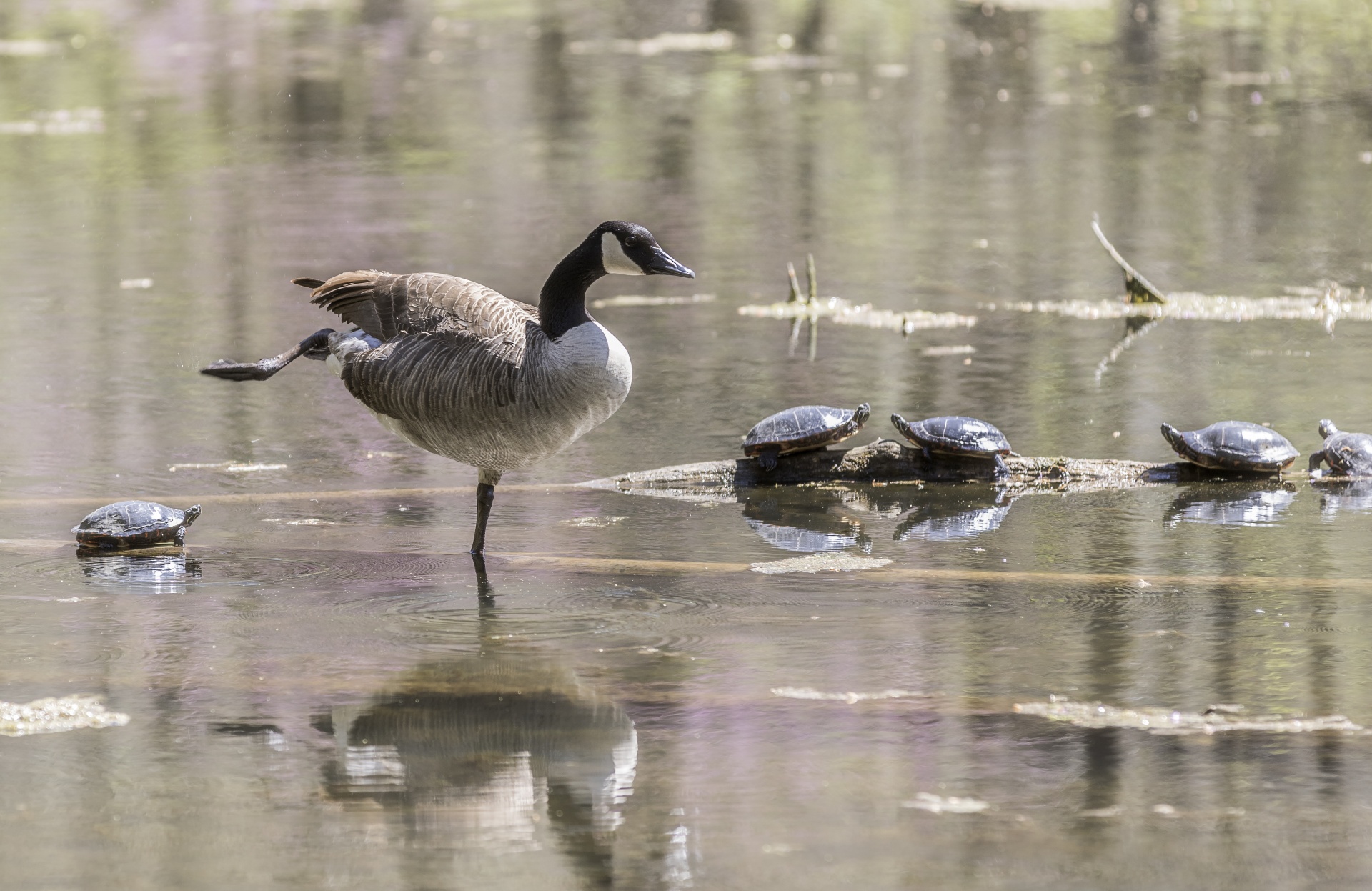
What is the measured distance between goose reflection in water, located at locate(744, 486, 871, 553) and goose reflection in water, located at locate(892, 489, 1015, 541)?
0.82 feet

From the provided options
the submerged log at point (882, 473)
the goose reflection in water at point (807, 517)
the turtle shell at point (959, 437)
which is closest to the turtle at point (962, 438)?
the turtle shell at point (959, 437)

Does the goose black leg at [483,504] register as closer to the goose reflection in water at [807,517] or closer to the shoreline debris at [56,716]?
the goose reflection in water at [807,517]

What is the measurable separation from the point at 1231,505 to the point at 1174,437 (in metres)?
0.49

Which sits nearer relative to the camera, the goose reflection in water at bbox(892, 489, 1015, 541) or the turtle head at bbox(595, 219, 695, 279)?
the turtle head at bbox(595, 219, 695, 279)

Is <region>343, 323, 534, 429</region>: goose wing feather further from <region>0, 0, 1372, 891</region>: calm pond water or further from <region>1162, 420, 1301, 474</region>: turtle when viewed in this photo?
<region>1162, 420, 1301, 474</region>: turtle

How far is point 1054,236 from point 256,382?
7.93 metres

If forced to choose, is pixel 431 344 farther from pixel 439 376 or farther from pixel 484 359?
pixel 484 359

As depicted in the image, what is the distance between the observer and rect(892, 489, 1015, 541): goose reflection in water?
27.5 feet

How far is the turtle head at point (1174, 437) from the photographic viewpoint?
29.6ft

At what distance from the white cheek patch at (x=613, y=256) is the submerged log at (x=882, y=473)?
5.16 ft

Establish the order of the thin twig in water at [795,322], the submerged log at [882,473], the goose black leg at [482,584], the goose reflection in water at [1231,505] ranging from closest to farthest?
the goose black leg at [482,584] → the goose reflection in water at [1231,505] → the submerged log at [882,473] → the thin twig in water at [795,322]

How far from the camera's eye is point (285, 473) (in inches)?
380

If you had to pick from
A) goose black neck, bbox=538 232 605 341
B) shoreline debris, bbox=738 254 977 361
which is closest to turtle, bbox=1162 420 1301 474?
goose black neck, bbox=538 232 605 341

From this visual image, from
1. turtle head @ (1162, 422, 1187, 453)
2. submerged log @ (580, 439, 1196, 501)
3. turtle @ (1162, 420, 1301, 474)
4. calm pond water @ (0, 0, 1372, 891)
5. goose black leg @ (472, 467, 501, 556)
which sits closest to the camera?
calm pond water @ (0, 0, 1372, 891)
